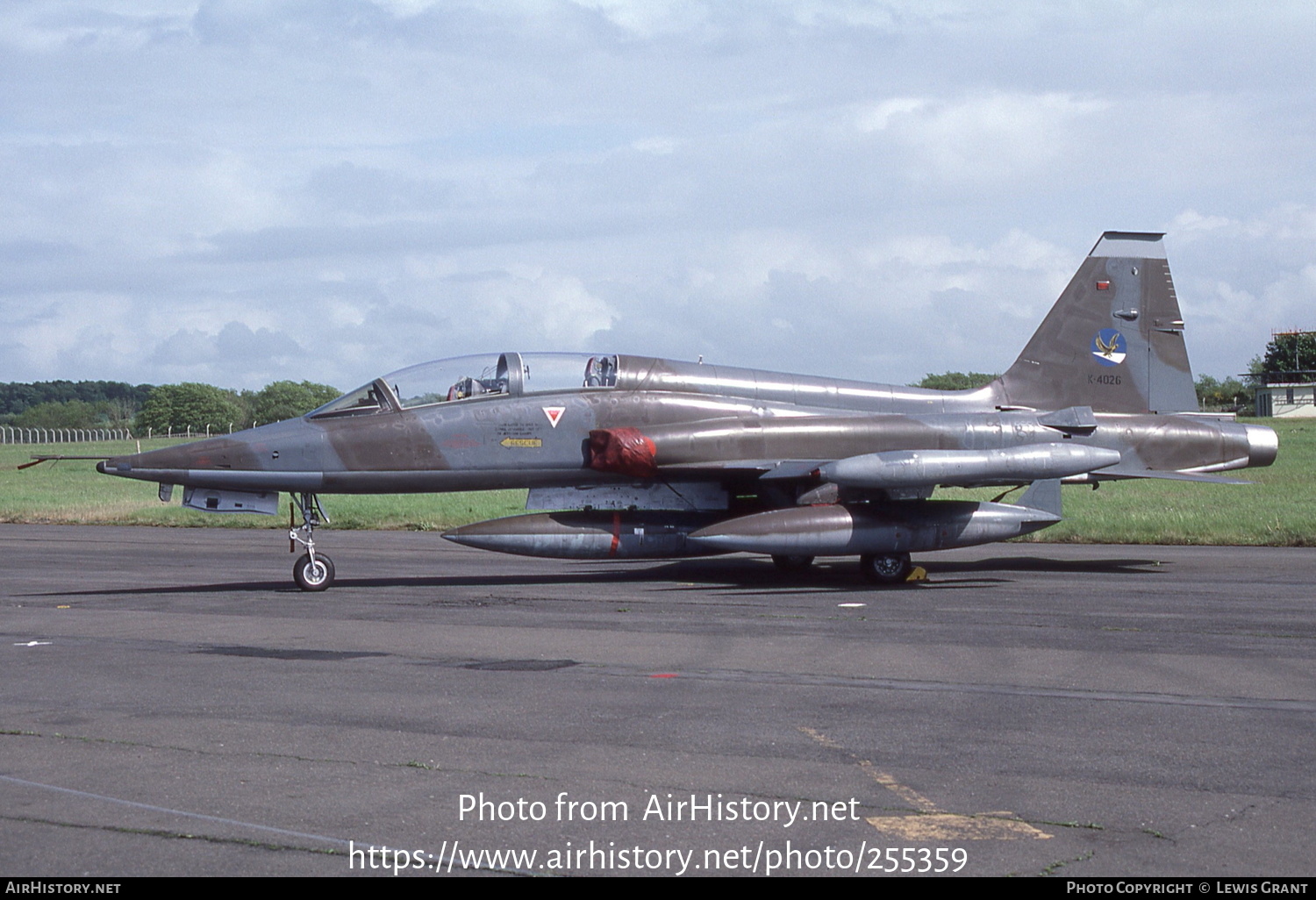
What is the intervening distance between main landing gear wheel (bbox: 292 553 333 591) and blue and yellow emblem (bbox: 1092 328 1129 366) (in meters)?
11.8

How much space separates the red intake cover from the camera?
1579cm

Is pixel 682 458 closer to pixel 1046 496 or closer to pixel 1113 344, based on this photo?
pixel 1046 496

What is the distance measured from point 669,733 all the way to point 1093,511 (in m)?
22.4

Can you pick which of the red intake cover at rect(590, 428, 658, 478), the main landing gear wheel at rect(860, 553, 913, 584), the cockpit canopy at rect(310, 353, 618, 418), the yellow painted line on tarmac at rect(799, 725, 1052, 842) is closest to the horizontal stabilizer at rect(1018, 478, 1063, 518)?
the main landing gear wheel at rect(860, 553, 913, 584)

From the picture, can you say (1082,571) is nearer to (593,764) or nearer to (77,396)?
(593,764)

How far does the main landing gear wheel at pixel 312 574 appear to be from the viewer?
50.2ft

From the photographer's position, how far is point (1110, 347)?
18844 millimetres

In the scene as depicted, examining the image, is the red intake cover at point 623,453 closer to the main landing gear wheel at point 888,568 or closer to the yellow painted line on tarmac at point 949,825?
the main landing gear wheel at point 888,568

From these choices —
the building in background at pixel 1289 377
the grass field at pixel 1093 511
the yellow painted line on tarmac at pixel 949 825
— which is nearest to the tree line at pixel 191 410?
the grass field at pixel 1093 511

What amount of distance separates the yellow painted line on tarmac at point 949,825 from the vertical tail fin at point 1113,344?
13947mm

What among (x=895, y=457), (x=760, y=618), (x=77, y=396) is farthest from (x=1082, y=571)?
(x=77, y=396)

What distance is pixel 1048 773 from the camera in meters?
6.31

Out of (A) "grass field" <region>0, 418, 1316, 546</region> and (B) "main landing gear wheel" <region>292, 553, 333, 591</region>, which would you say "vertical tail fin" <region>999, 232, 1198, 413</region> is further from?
(B) "main landing gear wheel" <region>292, 553, 333, 591</region>
